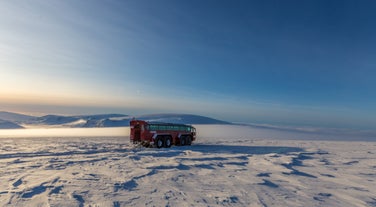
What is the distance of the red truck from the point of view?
2434 centimetres

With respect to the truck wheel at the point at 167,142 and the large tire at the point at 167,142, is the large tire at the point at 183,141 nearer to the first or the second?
the large tire at the point at 167,142

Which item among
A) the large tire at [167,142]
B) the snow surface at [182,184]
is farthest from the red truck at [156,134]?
the snow surface at [182,184]

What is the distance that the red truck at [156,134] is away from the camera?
79.9 ft

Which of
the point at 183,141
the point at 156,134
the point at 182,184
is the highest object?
the point at 156,134

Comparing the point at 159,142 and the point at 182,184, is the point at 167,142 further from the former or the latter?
the point at 182,184

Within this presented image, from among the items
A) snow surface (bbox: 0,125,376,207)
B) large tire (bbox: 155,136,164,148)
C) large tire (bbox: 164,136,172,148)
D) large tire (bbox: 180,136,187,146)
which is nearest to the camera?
snow surface (bbox: 0,125,376,207)

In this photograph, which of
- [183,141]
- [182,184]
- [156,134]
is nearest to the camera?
[182,184]

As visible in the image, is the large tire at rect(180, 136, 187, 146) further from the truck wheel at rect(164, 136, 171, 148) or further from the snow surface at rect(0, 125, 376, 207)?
the snow surface at rect(0, 125, 376, 207)

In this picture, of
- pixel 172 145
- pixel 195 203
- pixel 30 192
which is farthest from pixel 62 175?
pixel 172 145

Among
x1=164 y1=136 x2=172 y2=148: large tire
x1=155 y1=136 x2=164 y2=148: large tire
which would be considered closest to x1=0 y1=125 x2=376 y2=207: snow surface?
x1=155 y1=136 x2=164 y2=148: large tire

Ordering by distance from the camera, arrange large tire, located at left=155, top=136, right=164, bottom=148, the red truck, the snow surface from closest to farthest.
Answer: the snow surface < the red truck < large tire, located at left=155, top=136, right=164, bottom=148

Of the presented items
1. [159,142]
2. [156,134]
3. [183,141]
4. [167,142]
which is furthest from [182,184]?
[183,141]

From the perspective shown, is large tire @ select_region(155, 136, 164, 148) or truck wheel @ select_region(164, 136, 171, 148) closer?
large tire @ select_region(155, 136, 164, 148)

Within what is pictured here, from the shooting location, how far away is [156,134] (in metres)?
24.8
